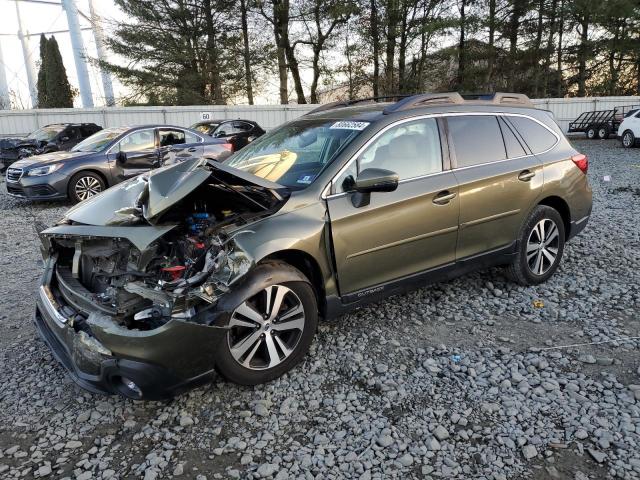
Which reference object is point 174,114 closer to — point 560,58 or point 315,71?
point 315,71

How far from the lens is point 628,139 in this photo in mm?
18219

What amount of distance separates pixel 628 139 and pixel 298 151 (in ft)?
61.0

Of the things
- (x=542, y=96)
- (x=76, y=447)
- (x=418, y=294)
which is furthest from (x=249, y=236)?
(x=542, y=96)

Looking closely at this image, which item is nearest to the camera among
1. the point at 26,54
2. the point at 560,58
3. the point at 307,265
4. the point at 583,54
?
the point at 307,265

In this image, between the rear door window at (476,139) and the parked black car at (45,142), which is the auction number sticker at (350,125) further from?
the parked black car at (45,142)

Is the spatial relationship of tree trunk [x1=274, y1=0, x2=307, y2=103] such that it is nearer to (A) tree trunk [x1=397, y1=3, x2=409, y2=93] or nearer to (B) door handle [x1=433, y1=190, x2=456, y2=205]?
(A) tree trunk [x1=397, y1=3, x2=409, y2=93]

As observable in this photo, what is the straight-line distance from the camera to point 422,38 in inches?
1109

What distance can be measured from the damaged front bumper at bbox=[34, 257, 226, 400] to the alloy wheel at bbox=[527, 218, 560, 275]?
311cm

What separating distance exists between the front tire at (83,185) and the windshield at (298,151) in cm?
595

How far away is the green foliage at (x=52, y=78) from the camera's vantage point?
90.0ft

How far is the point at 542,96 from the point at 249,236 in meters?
32.9

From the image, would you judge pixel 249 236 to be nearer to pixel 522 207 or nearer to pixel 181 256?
pixel 181 256

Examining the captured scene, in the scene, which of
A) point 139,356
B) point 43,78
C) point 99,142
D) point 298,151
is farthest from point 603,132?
point 43,78

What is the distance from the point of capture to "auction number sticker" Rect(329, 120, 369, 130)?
3.69 m
